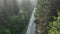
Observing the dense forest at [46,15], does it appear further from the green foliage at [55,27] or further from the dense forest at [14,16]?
the dense forest at [14,16]

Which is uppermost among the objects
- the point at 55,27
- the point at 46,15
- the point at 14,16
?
the point at 14,16

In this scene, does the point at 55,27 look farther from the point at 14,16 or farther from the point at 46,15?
the point at 14,16

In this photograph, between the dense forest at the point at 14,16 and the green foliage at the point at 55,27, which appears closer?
the green foliage at the point at 55,27

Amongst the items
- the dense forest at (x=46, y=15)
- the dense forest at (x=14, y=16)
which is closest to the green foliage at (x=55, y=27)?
the dense forest at (x=46, y=15)

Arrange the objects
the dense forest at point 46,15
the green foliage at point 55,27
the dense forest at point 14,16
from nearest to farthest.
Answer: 1. the green foliage at point 55,27
2. the dense forest at point 46,15
3. the dense forest at point 14,16

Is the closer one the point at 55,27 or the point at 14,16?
the point at 55,27

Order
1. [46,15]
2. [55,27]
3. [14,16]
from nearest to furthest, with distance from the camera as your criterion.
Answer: [55,27], [46,15], [14,16]

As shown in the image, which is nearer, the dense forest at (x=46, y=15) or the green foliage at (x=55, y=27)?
the green foliage at (x=55, y=27)

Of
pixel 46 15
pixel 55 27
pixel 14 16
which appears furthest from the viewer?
pixel 14 16

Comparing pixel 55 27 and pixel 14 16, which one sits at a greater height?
pixel 14 16

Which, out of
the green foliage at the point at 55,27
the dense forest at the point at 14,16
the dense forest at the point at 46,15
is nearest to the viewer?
the green foliage at the point at 55,27

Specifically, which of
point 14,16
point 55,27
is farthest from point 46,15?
point 14,16

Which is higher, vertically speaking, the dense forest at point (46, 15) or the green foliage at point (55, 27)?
the dense forest at point (46, 15)
